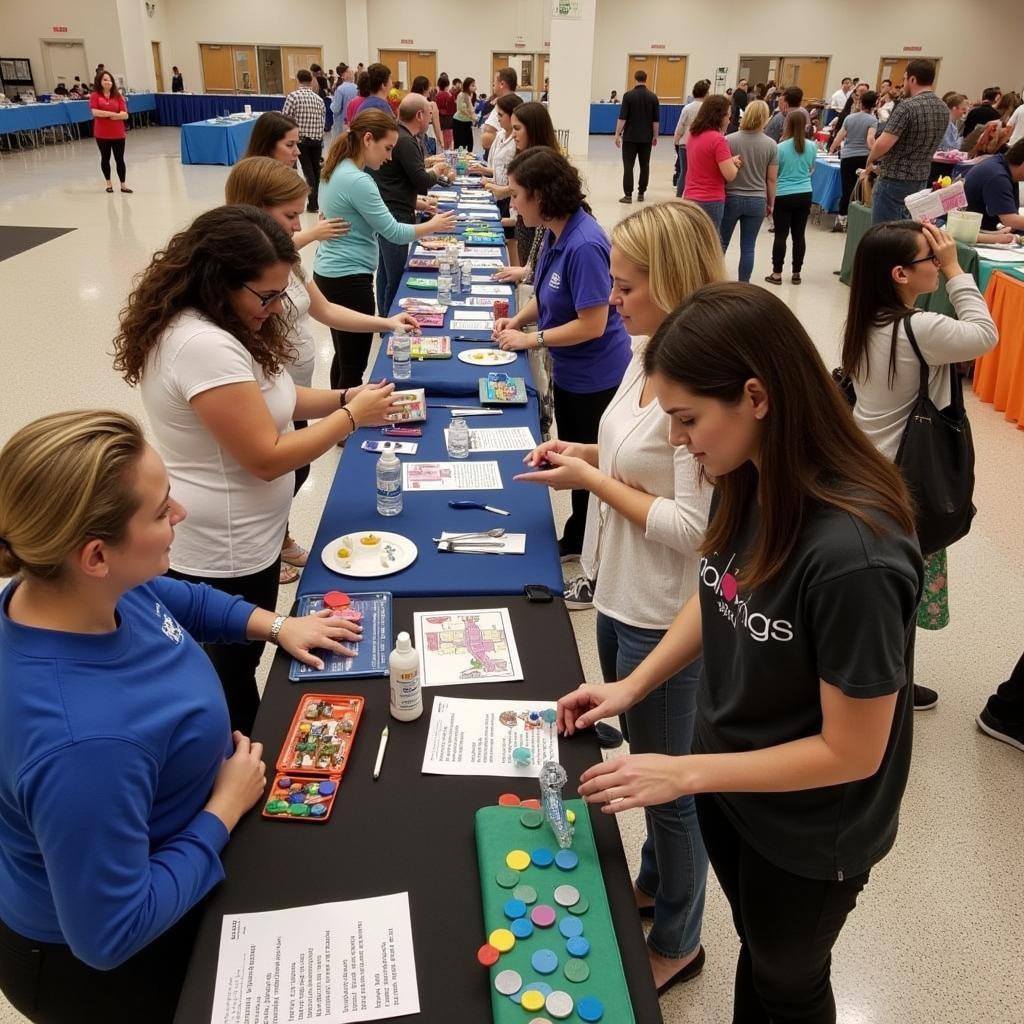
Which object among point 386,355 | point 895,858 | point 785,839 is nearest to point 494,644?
point 785,839

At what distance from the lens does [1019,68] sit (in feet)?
66.5

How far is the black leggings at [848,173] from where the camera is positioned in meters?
8.95

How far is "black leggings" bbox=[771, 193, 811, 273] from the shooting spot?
23.6ft

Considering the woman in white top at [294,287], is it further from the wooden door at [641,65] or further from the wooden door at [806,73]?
the wooden door at [806,73]

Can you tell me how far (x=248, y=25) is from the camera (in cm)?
2125

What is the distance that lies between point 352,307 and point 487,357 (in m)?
1.29

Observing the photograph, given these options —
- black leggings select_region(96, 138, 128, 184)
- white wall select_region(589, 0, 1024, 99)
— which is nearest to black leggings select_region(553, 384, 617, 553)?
black leggings select_region(96, 138, 128, 184)

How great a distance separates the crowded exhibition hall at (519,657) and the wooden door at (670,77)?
20.5 m

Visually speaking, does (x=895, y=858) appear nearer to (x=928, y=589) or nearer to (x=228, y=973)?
(x=928, y=589)

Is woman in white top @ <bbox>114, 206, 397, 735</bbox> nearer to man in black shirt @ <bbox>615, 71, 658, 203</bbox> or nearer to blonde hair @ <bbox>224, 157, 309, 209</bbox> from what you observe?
blonde hair @ <bbox>224, 157, 309, 209</bbox>

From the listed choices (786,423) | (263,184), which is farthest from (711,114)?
(786,423)

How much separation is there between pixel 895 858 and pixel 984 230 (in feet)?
16.3

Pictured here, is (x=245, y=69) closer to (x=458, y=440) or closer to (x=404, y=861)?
(x=458, y=440)

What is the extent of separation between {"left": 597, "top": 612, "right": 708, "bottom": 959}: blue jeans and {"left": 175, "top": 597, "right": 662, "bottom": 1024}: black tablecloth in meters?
0.30
